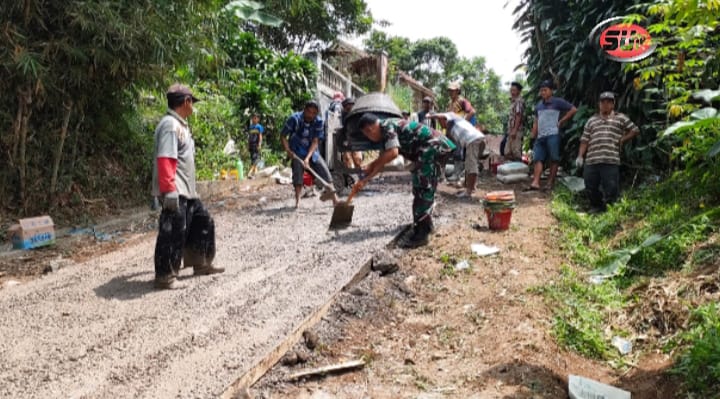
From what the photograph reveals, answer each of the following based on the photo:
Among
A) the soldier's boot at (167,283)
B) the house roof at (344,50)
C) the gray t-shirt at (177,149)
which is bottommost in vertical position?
the soldier's boot at (167,283)

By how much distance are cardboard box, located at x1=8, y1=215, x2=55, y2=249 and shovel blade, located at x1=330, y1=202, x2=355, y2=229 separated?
2.96m

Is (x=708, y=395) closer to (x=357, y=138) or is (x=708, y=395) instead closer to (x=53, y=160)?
(x=357, y=138)

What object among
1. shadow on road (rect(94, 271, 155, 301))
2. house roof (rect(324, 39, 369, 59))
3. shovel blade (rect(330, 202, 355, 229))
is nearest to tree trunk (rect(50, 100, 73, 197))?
shadow on road (rect(94, 271, 155, 301))

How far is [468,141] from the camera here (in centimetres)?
681

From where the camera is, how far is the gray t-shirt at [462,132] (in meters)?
6.85

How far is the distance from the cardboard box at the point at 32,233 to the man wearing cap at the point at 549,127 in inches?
238

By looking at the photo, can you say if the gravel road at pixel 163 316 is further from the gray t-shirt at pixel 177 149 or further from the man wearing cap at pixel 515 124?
the man wearing cap at pixel 515 124

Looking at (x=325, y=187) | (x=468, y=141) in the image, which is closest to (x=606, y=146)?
(x=468, y=141)

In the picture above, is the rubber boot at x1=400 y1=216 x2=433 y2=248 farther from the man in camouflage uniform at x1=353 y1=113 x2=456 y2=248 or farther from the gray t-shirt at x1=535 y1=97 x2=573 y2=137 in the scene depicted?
the gray t-shirt at x1=535 y1=97 x2=573 y2=137

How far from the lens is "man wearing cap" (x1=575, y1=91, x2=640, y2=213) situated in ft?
19.7

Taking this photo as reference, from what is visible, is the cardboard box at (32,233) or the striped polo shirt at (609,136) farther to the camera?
the striped polo shirt at (609,136)

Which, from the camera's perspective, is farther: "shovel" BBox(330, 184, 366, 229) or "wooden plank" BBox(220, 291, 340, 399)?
"shovel" BBox(330, 184, 366, 229)

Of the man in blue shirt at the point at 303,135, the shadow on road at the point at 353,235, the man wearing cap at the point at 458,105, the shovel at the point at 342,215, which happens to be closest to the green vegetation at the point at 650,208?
the man wearing cap at the point at 458,105

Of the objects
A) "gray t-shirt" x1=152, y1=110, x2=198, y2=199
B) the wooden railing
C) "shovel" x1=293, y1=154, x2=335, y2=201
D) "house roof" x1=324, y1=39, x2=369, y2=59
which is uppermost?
"house roof" x1=324, y1=39, x2=369, y2=59
